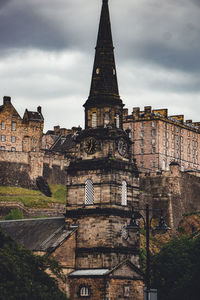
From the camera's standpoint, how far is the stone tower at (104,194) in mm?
66750

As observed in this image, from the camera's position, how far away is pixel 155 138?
153000mm

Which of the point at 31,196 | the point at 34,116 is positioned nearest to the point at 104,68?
the point at 31,196

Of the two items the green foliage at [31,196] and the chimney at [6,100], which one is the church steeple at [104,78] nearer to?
the green foliage at [31,196]

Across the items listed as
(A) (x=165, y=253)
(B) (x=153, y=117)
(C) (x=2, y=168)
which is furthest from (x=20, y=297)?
(B) (x=153, y=117)

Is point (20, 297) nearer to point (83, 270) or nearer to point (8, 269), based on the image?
point (8, 269)

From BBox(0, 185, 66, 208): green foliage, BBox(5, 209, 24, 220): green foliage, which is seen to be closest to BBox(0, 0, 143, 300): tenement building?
BBox(5, 209, 24, 220): green foliage

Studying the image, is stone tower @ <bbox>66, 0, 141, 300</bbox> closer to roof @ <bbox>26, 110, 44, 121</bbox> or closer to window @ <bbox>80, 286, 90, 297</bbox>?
window @ <bbox>80, 286, 90, 297</bbox>

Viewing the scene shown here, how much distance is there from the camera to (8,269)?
5141 centimetres

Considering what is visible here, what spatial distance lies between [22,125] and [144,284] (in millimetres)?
68078

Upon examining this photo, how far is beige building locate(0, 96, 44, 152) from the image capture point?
131 m

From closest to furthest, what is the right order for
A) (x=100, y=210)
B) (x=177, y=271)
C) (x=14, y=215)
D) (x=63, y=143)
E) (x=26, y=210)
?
(x=100, y=210) < (x=177, y=271) < (x=14, y=215) < (x=26, y=210) < (x=63, y=143)

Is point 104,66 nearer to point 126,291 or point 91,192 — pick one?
point 91,192

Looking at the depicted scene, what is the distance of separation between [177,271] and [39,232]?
19.2 m

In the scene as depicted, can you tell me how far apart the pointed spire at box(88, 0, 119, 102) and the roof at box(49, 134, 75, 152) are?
77.8 metres
